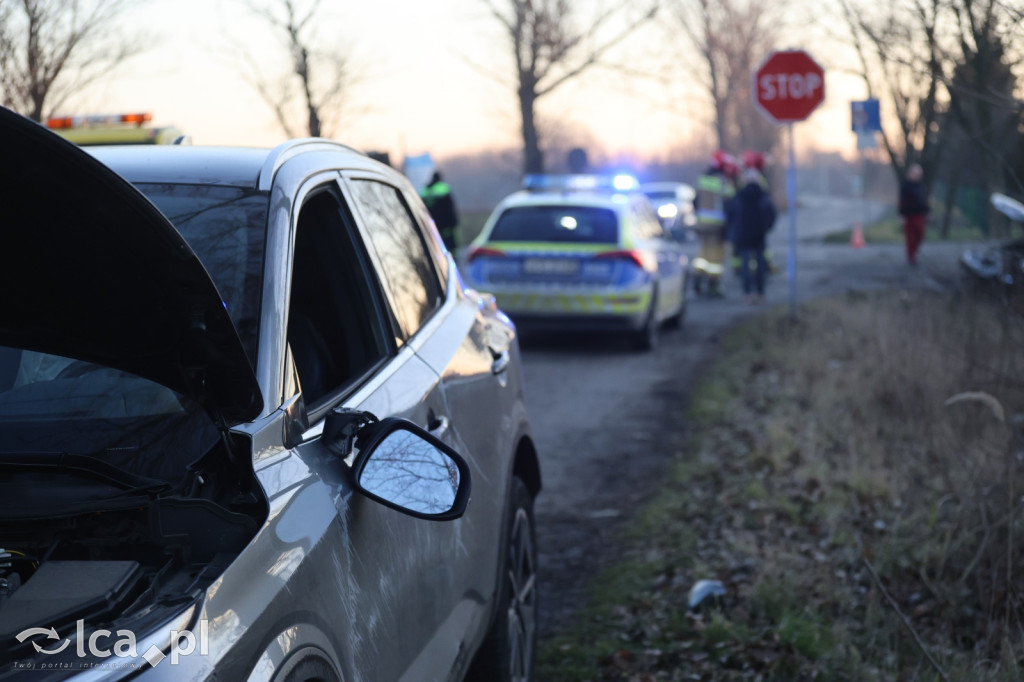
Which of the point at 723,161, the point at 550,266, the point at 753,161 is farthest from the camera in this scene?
the point at 723,161

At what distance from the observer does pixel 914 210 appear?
71.9 feet

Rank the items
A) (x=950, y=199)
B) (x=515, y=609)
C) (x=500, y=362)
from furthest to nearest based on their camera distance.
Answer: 1. (x=950, y=199)
2. (x=500, y=362)
3. (x=515, y=609)

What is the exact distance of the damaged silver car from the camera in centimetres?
170

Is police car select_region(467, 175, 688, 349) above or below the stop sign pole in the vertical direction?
below

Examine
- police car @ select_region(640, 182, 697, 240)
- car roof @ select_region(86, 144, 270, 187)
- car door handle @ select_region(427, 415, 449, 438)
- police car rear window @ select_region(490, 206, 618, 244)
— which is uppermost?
car roof @ select_region(86, 144, 270, 187)

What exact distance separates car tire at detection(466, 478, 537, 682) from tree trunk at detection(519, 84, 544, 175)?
28.2 metres

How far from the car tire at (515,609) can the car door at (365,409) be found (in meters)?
0.54

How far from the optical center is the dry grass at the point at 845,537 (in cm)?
427

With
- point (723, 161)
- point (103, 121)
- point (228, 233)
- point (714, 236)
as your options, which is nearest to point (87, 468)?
point (228, 233)

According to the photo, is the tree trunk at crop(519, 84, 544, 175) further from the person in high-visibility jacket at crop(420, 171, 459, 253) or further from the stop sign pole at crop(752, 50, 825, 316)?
the stop sign pole at crop(752, 50, 825, 316)

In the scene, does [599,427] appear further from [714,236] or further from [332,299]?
[714,236]

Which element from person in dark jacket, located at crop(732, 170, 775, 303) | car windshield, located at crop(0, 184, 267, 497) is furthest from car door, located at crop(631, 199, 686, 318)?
car windshield, located at crop(0, 184, 267, 497)

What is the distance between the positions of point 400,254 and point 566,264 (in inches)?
342

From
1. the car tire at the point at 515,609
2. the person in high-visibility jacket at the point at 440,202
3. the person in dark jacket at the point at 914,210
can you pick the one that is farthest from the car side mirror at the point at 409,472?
the person in dark jacket at the point at 914,210
